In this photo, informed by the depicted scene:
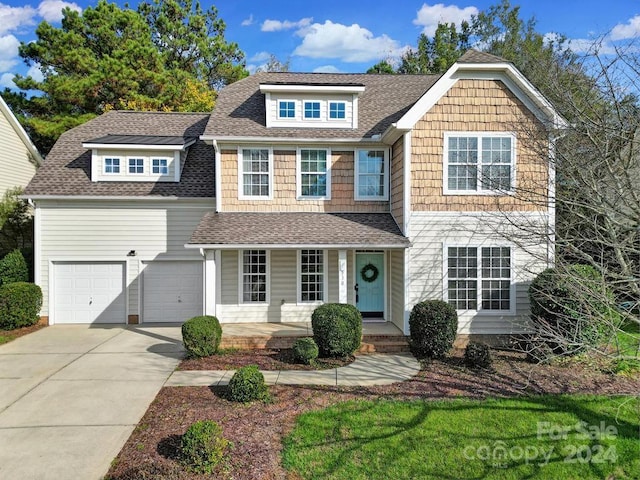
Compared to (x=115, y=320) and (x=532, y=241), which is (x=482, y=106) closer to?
(x=532, y=241)

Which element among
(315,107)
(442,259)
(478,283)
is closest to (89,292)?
(315,107)

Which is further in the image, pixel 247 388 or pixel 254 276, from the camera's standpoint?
pixel 254 276

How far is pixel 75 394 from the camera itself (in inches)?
301

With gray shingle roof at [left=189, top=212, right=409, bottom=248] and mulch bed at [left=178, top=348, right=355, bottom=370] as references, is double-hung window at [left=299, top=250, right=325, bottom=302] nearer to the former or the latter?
gray shingle roof at [left=189, top=212, right=409, bottom=248]

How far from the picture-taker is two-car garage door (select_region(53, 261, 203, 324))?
44.3 feet

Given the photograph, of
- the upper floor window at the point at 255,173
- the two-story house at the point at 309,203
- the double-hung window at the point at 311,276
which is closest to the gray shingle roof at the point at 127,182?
the two-story house at the point at 309,203

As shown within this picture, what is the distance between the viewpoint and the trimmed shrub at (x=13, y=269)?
1339 centimetres

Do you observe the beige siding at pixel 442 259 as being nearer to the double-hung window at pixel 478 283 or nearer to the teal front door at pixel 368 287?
the double-hung window at pixel 478 283

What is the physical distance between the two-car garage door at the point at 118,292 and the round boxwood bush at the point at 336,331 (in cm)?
583

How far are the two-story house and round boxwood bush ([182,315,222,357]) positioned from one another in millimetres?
1175

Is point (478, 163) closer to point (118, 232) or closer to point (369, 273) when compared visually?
point (369, 273)

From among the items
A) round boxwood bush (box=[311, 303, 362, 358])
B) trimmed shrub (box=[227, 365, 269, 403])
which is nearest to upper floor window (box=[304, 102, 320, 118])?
round boxwood bush (box=[311, 303, 362, 358])

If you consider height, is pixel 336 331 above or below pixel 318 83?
below

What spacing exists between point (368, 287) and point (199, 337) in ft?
17.8
